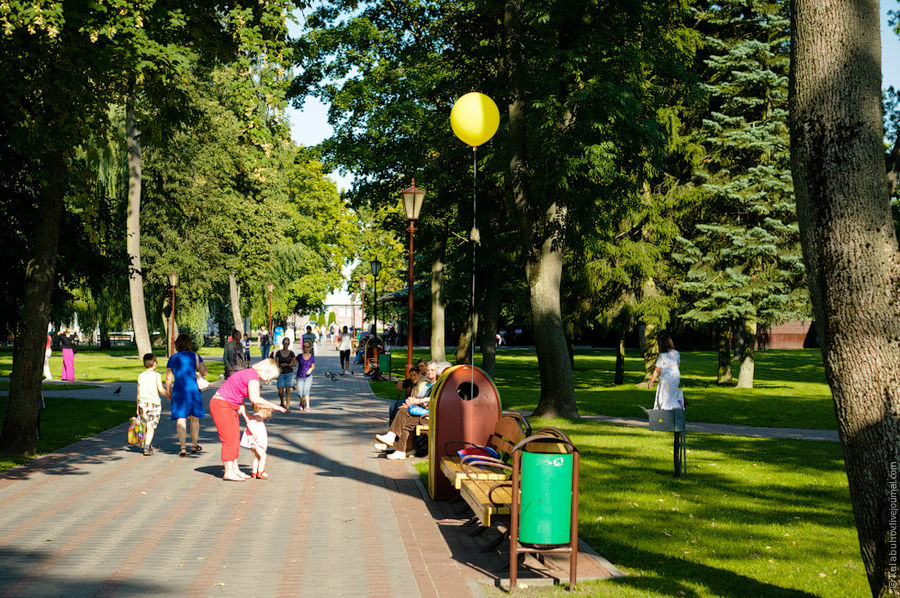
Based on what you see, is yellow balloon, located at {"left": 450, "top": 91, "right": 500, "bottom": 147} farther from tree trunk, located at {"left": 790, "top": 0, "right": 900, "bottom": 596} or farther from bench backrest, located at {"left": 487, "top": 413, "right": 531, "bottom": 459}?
tree trunk, located at {"left": 790, "top": 0, "right": 900, "bottom": 596}

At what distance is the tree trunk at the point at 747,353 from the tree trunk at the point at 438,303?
421 inches

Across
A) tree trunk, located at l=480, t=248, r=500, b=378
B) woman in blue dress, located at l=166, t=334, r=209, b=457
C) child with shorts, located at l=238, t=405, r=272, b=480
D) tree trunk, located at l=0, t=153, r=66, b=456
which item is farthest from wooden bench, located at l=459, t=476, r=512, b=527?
tree trunk, located at l=480, t=248, r=500, b=378

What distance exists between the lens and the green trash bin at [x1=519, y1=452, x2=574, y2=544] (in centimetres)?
655

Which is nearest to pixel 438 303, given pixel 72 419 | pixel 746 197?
pixel 746 197

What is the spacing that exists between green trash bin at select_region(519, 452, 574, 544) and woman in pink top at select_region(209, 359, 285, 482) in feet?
17.3

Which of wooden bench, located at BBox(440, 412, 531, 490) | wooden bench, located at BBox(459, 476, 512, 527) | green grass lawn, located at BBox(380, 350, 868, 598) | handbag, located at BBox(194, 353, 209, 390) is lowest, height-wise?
green grass lawn, located at BBox(380, 350, 868, 598)

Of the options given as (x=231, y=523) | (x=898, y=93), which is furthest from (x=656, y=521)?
(x=898, y=93)

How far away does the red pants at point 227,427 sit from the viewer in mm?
11172

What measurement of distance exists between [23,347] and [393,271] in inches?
2370

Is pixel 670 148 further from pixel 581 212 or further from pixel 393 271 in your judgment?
pixel 393 271

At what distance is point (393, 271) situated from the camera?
7300cm

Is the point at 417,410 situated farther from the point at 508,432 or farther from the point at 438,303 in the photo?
the point at 438,303

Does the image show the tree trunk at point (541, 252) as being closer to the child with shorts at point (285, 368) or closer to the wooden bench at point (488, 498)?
the child with shorts at point (285, 368)

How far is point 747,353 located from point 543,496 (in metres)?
24.9
